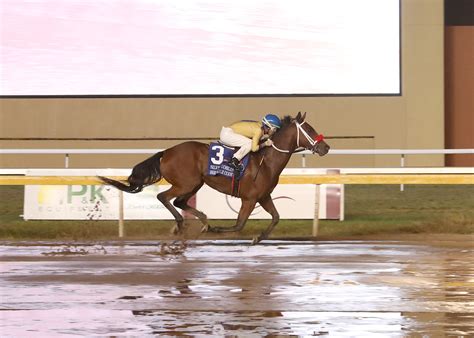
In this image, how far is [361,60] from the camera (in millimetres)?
26281

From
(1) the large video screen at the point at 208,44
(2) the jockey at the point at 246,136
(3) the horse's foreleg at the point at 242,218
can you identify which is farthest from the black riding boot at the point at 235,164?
(1) the large video screen at the point at 208,44

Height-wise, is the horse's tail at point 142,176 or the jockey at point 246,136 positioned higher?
the jockey at point 246,136

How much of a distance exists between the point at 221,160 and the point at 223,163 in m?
0.05

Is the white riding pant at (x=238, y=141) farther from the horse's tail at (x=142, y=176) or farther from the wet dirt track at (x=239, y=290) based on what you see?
the wet dirt track at (x=239, y=290)

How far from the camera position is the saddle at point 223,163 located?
46.6 ft

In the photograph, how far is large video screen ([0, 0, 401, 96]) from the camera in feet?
86.2

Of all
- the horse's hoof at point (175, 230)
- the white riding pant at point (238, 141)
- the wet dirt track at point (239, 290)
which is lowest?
the wet dirt track at point (239, 290)

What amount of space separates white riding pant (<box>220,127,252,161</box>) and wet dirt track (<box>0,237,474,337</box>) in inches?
46.9

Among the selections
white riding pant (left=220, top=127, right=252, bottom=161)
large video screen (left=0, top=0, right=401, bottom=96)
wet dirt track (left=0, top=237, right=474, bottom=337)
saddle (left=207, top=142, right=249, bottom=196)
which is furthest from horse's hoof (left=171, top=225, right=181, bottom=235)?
large video screen (left=0, top=0, right=401, bottom=96)

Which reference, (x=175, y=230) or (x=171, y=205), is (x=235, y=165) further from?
(x=175, y=230)

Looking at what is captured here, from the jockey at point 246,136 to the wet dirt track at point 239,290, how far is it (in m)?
1.18

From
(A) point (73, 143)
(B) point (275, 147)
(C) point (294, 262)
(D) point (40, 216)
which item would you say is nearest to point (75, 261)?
(C) point (294, 262)

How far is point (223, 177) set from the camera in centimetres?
1427

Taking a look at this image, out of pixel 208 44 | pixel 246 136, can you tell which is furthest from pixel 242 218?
pixel 208 44
